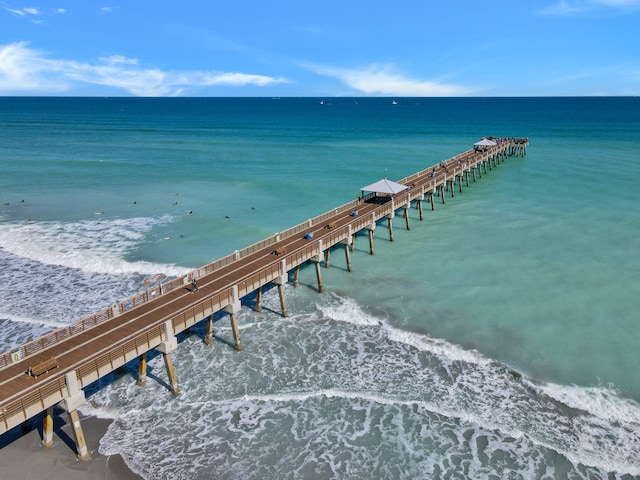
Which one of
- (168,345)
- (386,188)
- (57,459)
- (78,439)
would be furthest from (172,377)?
(386,188)

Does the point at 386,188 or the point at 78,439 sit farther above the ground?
the point at 386,188

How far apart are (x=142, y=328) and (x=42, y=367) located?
13.4 feet

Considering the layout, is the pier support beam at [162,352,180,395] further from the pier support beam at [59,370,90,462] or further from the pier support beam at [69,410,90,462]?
the pier support beam at [69,410,90,462]

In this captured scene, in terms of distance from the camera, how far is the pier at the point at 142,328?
15500 mm

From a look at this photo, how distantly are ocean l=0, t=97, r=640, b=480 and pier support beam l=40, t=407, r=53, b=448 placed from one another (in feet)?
6.11

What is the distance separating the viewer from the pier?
15.5 m

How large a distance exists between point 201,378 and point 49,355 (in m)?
6.02

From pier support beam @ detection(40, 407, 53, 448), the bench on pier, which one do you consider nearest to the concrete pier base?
the bench on pier

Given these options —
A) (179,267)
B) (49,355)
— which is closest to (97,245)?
(179,267)

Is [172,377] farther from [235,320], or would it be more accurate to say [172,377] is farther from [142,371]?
[235,320]

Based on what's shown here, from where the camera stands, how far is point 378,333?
79.3 ft

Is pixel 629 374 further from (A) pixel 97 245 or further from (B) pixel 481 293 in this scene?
(A) pixel 97 245

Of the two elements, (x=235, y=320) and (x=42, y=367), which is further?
(x=235, y=320)

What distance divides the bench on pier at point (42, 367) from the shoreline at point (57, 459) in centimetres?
256
